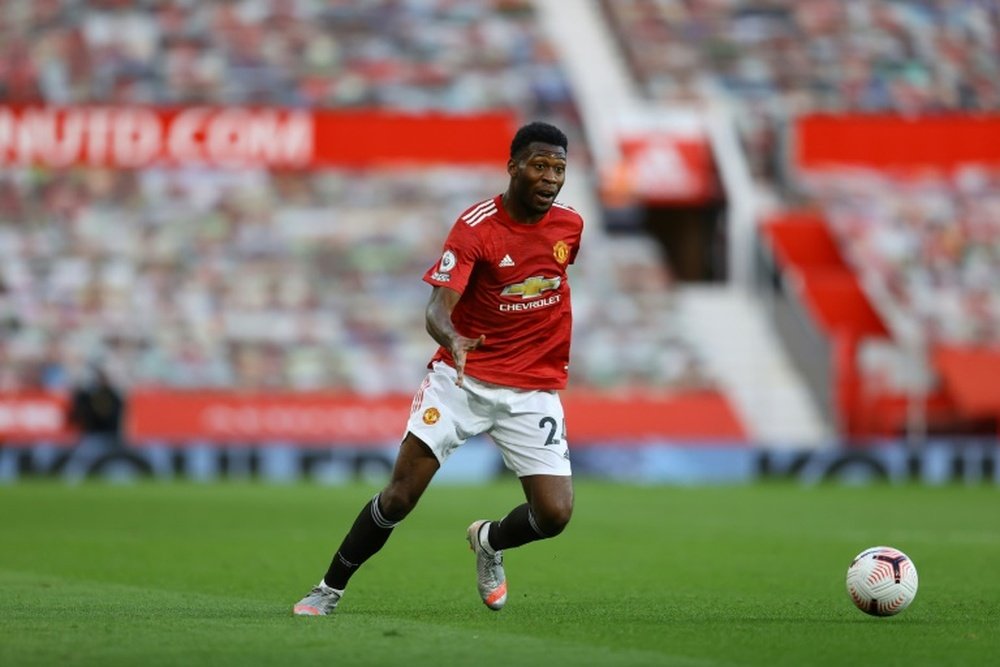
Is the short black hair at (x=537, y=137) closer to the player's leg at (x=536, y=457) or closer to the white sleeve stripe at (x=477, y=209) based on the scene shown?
the white sleeve stripe at (x=477, y=209)

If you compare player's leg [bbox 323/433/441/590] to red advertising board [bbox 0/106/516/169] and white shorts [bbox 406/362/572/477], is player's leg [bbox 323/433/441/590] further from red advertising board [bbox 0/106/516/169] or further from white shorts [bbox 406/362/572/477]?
red advertising board [bbox 0/106/516/169]

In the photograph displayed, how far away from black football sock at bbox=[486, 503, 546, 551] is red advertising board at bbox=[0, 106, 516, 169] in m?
22.5

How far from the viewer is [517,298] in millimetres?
9484

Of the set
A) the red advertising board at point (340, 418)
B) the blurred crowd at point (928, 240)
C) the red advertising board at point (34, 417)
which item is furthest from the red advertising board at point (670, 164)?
the red advertising board at point (34, 417)

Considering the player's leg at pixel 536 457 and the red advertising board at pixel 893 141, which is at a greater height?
the red advertising board at pixel 893 141

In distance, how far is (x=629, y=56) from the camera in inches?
1378

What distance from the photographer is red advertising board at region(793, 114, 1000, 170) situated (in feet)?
111

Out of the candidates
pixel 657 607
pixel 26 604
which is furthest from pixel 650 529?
pixel 26 604

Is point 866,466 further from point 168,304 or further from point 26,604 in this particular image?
point 26,604

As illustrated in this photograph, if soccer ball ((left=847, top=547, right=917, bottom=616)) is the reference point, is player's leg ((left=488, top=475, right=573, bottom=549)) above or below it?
above

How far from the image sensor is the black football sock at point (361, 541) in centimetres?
934

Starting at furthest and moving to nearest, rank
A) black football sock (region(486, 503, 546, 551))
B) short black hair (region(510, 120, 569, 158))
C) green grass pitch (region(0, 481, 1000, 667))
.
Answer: black football sock (region(486, 503, 546, 551)), short black hair (region(510, 120, 569, 158)), green grass pitch (region(0, 481, 1000, 667))

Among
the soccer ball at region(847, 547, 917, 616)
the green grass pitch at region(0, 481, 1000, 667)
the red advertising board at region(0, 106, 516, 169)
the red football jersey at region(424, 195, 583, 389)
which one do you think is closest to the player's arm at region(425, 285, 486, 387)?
the red football jersey at region(424, 195, 583, 389)

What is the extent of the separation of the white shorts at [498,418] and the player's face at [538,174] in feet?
3.11
